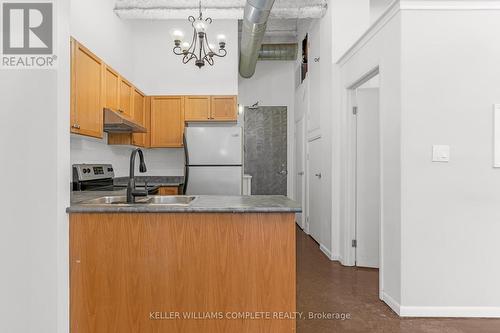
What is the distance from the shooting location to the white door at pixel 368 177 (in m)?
3.35

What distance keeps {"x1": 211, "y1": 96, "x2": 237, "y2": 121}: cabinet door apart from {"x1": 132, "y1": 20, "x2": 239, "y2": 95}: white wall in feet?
0.45

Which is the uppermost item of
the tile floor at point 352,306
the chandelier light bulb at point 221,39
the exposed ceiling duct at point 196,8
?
the exposed ceiling duct at point 196,8

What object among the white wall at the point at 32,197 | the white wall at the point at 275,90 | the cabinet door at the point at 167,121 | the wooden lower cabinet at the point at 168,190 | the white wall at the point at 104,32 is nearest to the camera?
the white wall at the point at 32,197

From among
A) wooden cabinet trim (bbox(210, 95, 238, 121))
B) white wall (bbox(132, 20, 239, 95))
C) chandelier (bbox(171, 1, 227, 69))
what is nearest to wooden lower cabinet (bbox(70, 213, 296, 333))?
chandelier (bbox(171, 1, 227, 69))

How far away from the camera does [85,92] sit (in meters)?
2.57

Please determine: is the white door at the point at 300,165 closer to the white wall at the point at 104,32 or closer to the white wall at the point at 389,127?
the white wall at the point at 389,127

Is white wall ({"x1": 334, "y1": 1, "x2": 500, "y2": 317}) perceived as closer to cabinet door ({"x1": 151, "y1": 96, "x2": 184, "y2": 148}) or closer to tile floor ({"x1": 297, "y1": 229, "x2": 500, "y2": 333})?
tile floor ({"x1": 297, "y1": 229, "x2": 500, "y2": 333})

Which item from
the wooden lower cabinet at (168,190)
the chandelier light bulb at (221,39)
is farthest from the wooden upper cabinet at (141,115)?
the chandelier light bulb at (221,39)

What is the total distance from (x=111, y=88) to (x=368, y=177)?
2.94 meters

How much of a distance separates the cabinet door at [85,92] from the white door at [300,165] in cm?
328

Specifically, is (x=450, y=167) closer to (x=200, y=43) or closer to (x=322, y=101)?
(x=322, y=101)

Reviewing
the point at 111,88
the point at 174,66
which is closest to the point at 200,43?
the point at 111,88

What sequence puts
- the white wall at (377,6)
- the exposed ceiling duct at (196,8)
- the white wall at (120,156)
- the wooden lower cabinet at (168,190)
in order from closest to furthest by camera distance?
1. the white wall at (120,156)
2. the exposed ceiling duct at (196,8)
3. the white wall at (377,6)
4. the wooden lower cabinet at (168,190)

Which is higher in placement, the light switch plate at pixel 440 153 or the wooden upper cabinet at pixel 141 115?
the wooden upper cabinet at pixel 141 115
